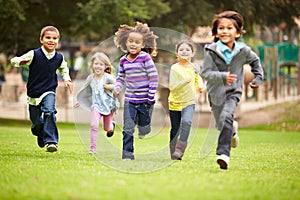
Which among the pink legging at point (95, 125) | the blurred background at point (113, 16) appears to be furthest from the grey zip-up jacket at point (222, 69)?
the blurred background at point (113, 16)

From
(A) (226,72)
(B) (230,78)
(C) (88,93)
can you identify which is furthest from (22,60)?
(B) (230,78)

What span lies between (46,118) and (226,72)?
10.9ft

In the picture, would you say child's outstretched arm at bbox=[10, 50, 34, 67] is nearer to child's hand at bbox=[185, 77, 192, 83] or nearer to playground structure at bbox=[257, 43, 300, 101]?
child's hand at bbox=[185, 77, 192, 83]

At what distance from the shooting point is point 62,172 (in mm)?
8219

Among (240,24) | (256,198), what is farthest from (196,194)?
(240,24)

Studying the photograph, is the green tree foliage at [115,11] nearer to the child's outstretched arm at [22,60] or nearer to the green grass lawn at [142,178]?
the child's outstretched arm at [22,60]

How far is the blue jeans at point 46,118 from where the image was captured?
1077 centimetres

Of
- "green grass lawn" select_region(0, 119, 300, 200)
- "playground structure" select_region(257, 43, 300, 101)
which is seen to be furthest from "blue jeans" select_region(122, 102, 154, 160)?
"playground structure" select_region(257, 43, 300, 101)

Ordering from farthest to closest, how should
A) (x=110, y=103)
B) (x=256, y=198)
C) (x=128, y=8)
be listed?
(x=128, y=8) < (x=110, y=103) < (x=256, y=198)

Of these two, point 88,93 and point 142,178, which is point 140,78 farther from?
point 142,178

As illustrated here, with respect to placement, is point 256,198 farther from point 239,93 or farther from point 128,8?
point 128,8

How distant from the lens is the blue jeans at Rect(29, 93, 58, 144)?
10.8m

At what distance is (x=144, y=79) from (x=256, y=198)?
367cm

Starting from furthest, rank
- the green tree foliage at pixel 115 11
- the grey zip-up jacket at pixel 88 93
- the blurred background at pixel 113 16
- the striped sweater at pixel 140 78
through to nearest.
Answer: the blurred background at pixel 113 16 → the green tree foliage at pixel 115 11 → the grey zip-up jacket at pixel 88 93 → the striped sweater at pixel 140 78
